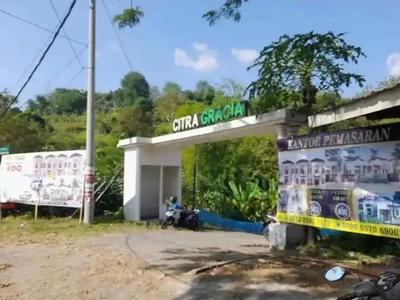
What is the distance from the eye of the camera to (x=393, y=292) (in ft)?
8.03

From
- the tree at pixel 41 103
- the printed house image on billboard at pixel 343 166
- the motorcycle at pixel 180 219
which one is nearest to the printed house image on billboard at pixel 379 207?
the printed house image on billboard at pixel 343 166

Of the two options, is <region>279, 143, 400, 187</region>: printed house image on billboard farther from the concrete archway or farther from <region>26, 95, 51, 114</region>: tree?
<region>26, 95, 51, 114</region>: tree

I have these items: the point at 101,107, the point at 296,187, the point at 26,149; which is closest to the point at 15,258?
the point at 296,187

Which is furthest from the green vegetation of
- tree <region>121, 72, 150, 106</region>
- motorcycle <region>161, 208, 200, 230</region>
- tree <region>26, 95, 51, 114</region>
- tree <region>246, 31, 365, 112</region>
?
tree <region>26, 95, 51, 114</region>

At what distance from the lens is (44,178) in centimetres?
1414

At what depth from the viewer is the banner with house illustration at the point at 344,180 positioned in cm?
600

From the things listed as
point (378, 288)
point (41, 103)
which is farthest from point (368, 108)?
point (41, 103)

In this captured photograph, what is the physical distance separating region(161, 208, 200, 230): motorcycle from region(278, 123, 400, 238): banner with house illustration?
16.4 feet

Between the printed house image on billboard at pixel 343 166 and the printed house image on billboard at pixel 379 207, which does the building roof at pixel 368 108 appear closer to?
the printed house image on billboard at pixel 343 166

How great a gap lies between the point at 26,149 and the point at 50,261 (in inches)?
507

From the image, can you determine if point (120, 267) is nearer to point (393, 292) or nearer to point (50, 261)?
point (50, 261)

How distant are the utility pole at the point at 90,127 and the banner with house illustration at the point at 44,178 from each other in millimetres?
578

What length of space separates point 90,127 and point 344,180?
779 cm

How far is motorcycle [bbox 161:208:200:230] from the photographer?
489 inches
